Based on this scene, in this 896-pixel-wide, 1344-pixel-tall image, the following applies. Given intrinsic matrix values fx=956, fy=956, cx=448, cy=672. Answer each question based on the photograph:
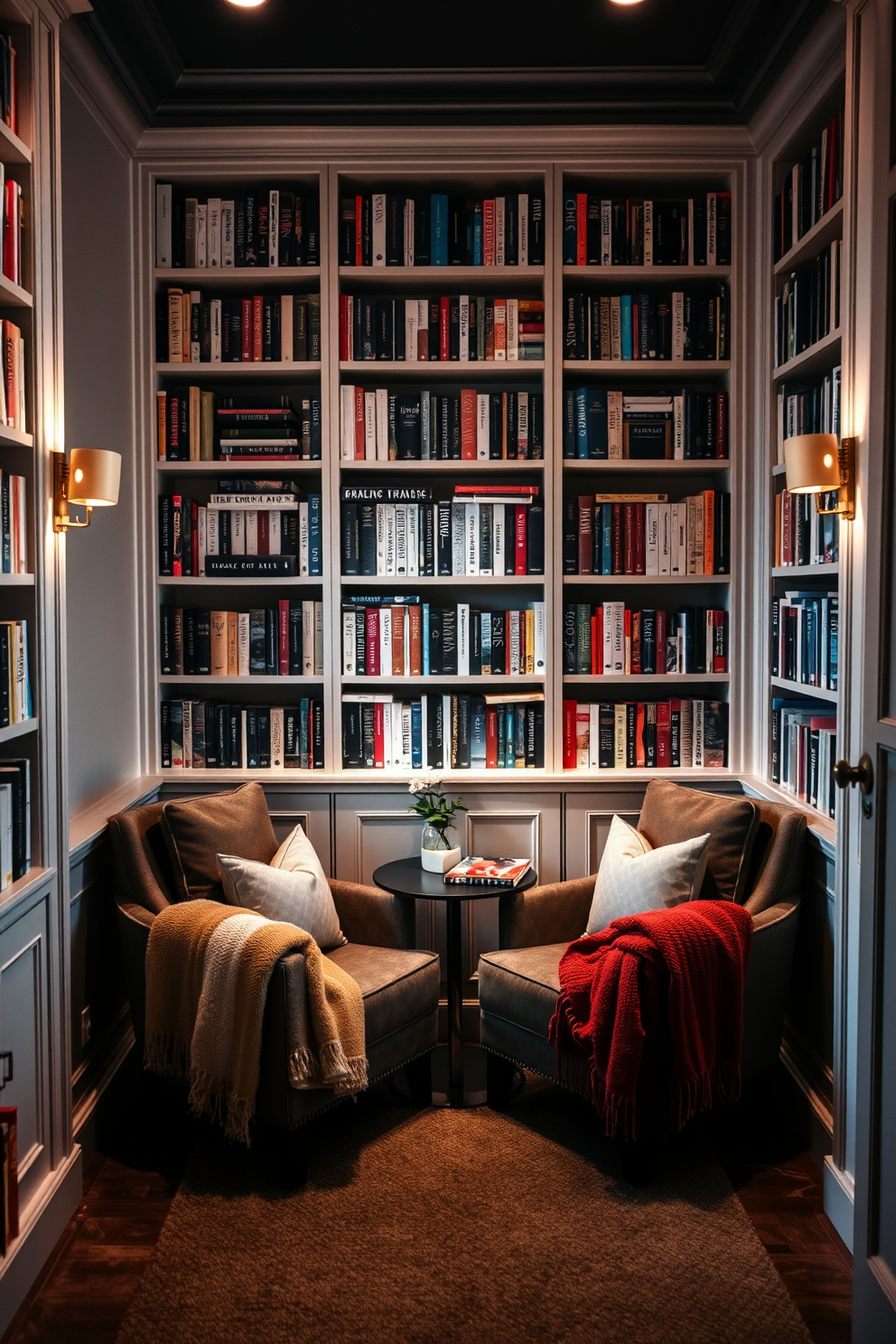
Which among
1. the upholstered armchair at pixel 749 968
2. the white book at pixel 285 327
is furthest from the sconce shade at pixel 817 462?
the white book at pixel 285 327

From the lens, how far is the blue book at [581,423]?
126 inches

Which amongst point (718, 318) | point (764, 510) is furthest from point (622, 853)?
point (718, 318)

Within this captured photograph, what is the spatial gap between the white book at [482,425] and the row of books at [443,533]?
0.12 metres

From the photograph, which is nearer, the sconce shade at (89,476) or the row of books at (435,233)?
the sconce shade at (89,476)

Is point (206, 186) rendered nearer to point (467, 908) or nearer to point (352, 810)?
point (352, 810)

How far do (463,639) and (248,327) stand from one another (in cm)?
127

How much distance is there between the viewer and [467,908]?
126 inches

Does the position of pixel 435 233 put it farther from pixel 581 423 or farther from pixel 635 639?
pixel 635 639

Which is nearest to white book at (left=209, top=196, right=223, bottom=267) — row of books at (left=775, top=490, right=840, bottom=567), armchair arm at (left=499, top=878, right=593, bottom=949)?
row of books at (left=775, top=490, right=840, bottom=567)

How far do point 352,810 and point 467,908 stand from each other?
1.67ft

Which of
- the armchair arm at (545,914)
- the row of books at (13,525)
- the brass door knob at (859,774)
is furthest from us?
the armchair arm at (545,914)

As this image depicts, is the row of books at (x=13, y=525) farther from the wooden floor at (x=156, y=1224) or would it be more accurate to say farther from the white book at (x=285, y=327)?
the wooden floor at (x=156, y=1224)

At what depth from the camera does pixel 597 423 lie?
10.5ft

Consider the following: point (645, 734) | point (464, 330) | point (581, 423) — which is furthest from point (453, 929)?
point (464, 330)
